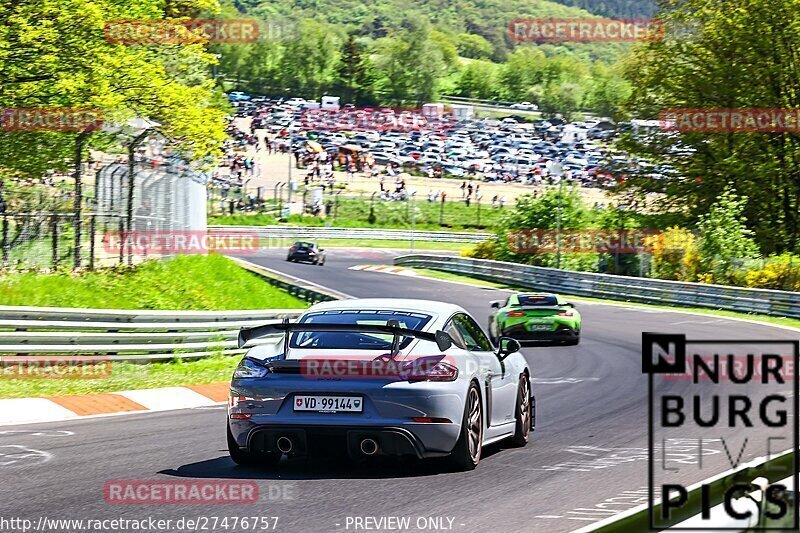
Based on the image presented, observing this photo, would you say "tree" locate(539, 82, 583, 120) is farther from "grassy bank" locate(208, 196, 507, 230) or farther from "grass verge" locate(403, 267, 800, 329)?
"grass verge" locate(403, 267, 800, 329)

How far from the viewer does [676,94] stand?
5212 cm

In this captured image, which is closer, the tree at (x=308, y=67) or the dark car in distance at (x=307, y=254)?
the dark car in distance at (x=307, y=254)

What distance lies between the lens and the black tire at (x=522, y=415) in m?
10.5

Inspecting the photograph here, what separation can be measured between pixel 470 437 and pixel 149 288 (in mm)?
16944

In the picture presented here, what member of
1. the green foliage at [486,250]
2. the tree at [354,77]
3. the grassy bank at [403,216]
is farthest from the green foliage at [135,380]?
the tree at [354,77]

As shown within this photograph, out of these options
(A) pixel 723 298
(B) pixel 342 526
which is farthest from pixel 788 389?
(A) pixel 723 298

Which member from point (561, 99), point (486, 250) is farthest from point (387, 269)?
point (561, 99)

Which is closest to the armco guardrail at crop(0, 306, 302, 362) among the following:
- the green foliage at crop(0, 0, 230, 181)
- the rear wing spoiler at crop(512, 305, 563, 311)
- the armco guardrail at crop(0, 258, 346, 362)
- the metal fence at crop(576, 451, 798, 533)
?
the armco guardrail at crop(0, 258, 346, 362)

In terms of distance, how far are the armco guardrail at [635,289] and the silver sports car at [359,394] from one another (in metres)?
29.3

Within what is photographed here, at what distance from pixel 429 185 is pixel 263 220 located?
24.2 metres

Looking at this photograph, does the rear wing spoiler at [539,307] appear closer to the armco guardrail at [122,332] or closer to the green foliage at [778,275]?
the armco guardrail at [122,332]

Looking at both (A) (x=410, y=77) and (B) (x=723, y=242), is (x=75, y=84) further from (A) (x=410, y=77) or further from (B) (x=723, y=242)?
(A) (x=410, y=77)

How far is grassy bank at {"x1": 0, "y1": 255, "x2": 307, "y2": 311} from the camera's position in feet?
70.8

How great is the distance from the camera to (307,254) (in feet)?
191
